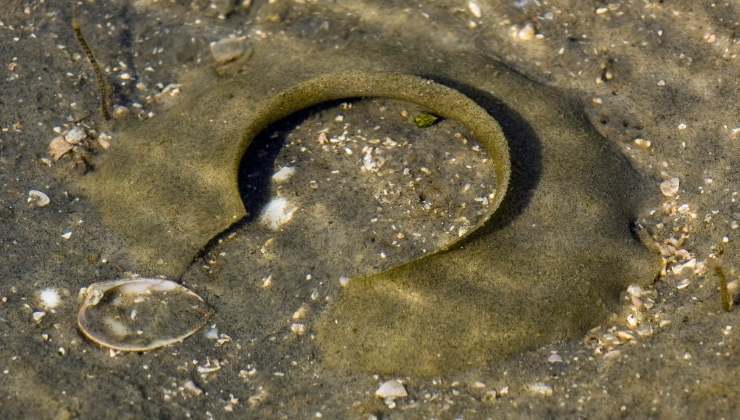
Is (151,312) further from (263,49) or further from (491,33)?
(491,33)

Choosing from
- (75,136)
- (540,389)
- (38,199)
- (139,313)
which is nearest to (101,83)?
Result: (75,136)

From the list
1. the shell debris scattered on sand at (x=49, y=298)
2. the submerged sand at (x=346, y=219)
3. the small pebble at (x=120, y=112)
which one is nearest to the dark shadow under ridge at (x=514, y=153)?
the submerged sand at (x=346, y=219)

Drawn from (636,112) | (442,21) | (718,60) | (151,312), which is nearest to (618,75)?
(636,112)

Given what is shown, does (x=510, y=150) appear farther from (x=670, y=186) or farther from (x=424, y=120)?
(x=670, y=186)

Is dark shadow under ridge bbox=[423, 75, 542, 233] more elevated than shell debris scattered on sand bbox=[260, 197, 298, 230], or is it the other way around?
dark shadow under ridge bbox=[423, 75, 542, 233]

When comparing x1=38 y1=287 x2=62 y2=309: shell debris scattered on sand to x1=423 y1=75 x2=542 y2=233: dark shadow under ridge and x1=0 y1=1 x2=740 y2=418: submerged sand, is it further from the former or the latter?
x1=423 y1=75 x2=542 y2=233: dark shadow under ridge

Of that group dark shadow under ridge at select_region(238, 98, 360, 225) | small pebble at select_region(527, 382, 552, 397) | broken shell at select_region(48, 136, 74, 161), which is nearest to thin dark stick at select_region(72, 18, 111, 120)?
broken shell at select_region(48, 136, 74, 161)

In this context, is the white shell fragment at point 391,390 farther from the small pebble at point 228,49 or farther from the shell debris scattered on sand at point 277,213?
the small pebble at point 228,49
